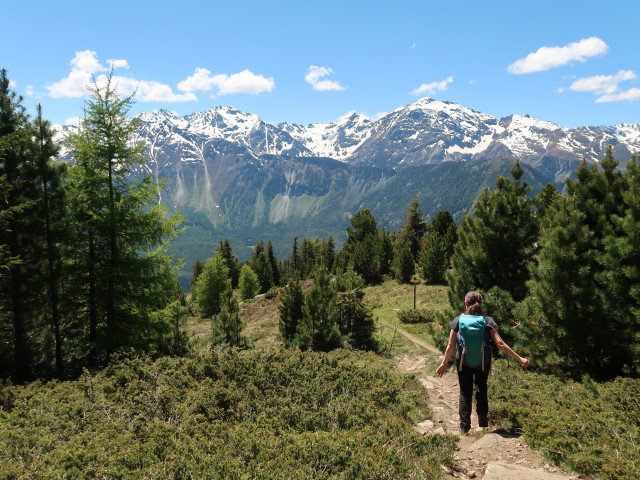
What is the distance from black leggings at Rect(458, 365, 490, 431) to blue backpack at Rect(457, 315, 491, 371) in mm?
165

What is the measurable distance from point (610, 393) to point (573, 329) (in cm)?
243

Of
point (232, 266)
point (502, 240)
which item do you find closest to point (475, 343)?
point (502, 240)

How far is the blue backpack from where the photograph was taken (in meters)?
7.14

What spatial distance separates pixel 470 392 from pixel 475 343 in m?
1.15

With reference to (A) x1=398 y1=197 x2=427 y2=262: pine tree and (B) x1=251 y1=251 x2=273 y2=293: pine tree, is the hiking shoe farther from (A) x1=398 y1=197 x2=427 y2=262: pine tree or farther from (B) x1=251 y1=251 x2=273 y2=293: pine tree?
(B) x1=251 y1=251 x2=273 y2=293: pine tree

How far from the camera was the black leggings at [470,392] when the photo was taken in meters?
7.31

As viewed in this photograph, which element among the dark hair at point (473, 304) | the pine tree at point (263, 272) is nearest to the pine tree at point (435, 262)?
the dark hair at point (473, 304)

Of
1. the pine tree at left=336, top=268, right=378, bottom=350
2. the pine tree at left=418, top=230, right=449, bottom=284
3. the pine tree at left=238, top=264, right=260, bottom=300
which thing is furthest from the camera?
the pine tree at left=238, top=264, right=260, bottom=300

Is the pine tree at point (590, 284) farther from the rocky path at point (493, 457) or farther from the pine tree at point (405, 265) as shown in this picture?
the pine tree at point (405, 265)

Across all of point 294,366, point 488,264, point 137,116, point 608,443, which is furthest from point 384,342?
point 137,116

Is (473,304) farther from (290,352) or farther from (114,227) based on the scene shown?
(114,227)

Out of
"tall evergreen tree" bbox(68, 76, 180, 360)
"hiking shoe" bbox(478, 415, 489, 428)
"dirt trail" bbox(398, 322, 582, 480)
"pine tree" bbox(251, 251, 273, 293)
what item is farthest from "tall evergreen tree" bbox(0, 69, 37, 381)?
"pine tree" bbox(251, 251, 273, 293)

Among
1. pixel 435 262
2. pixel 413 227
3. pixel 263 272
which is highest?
pixel 413 227

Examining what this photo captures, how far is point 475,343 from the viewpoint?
23.5 feet
